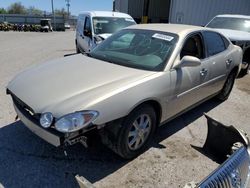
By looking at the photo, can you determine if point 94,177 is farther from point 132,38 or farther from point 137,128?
point 132,38

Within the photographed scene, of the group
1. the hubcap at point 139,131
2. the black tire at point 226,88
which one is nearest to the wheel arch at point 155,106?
the hubcap at point 139,131

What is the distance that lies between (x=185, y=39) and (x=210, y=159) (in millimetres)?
1686

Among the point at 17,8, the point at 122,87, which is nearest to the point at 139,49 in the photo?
the point at 122,87

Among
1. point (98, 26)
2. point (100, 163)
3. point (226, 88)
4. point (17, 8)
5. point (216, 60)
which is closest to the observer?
point (100, 163)

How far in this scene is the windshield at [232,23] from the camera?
9062mm

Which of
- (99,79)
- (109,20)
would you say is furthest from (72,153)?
(109,20)

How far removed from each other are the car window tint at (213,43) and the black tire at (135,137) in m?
1.80

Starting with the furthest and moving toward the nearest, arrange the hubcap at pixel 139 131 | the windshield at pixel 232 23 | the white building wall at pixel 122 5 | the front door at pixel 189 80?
the white building wall at pixel 122 5 < the windshield at pixel 232 23 < the front door at pixel 189 80 < the hubcap at pixel 139 131

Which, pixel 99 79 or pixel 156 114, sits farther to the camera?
pixel 156 114

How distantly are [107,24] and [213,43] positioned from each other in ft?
13.8

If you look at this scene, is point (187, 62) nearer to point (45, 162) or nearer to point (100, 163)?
point (100, 163)

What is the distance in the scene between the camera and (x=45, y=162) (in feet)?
9.61

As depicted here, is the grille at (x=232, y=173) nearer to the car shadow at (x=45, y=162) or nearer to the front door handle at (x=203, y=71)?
the car shadow at (x=45, y=162)

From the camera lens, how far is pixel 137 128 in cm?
296
